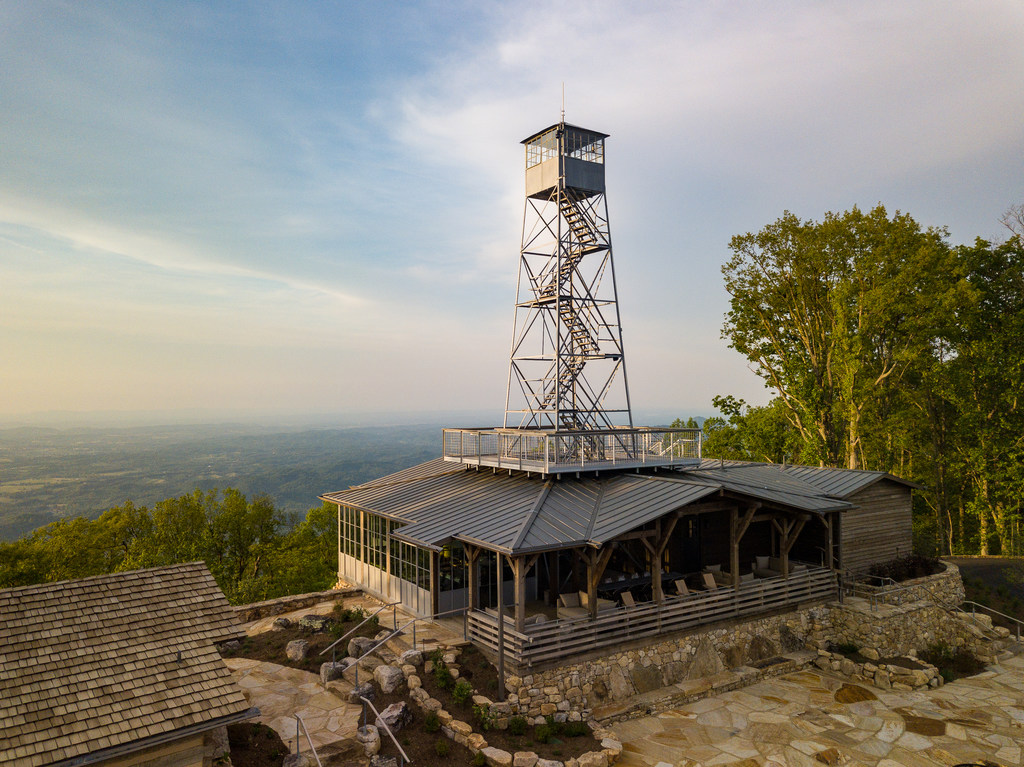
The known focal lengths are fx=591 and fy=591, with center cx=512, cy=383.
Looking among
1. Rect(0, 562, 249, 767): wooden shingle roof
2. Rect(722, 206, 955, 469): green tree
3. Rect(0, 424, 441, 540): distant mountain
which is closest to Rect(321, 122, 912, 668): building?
Rect(0, 562, 249, 767): wooden shingle roof

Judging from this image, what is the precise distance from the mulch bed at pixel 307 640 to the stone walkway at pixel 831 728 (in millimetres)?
7751

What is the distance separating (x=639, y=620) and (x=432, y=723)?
551cm

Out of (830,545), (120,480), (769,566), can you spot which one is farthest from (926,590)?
(120,480)

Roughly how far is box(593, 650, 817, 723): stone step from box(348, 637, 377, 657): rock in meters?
6.02

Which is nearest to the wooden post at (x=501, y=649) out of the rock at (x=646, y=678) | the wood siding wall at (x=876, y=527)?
the rock at (x=646, y=678)

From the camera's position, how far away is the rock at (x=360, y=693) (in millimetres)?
12984

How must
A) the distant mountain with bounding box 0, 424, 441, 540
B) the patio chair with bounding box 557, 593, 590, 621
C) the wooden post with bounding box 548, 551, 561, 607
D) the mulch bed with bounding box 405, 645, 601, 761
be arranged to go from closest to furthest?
the mulch bed with bounding box 405, 645, 601, 761
the patio chair with bounding box 557, 593, 590, 621
the wooden post with bounding box 548, 551, 561, 607
the distant mountain with bounding box 0, 424, 441, 540

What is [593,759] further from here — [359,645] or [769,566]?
[769,566]

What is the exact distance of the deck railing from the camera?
13102mm

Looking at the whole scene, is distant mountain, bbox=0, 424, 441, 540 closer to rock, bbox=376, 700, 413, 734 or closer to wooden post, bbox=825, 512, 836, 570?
rock, bbox=376, 700, 413, 734

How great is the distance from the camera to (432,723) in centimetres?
1188

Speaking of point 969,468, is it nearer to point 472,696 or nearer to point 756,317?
point 756,317

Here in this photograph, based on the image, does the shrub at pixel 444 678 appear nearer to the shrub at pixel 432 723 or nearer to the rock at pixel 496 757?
the shrub at pixel 432 723

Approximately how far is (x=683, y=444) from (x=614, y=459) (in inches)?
113
